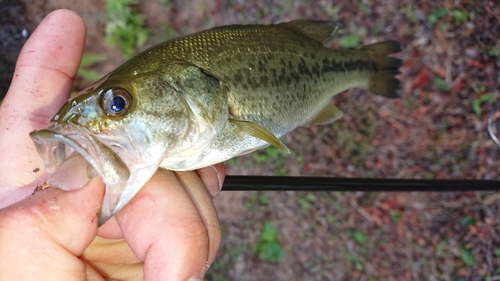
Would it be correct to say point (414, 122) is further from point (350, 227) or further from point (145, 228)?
point (145, 228)

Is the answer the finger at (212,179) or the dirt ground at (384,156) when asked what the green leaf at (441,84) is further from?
the finger at (212,179)

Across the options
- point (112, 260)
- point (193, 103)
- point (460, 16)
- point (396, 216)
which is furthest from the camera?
point (396, 216)

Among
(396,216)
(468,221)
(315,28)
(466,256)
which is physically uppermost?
(315,28)

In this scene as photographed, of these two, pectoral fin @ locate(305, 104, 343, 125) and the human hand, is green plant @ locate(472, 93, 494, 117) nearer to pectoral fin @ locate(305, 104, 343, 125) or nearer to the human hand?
pectoral fin @ locate(305, 104, 343, 125)

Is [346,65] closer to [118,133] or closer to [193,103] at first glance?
[193,103]

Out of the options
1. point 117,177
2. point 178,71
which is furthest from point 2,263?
point 178,71

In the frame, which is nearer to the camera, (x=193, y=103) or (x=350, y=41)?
(x=193, y=103)

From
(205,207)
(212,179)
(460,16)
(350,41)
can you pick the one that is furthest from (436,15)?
(205,207)
